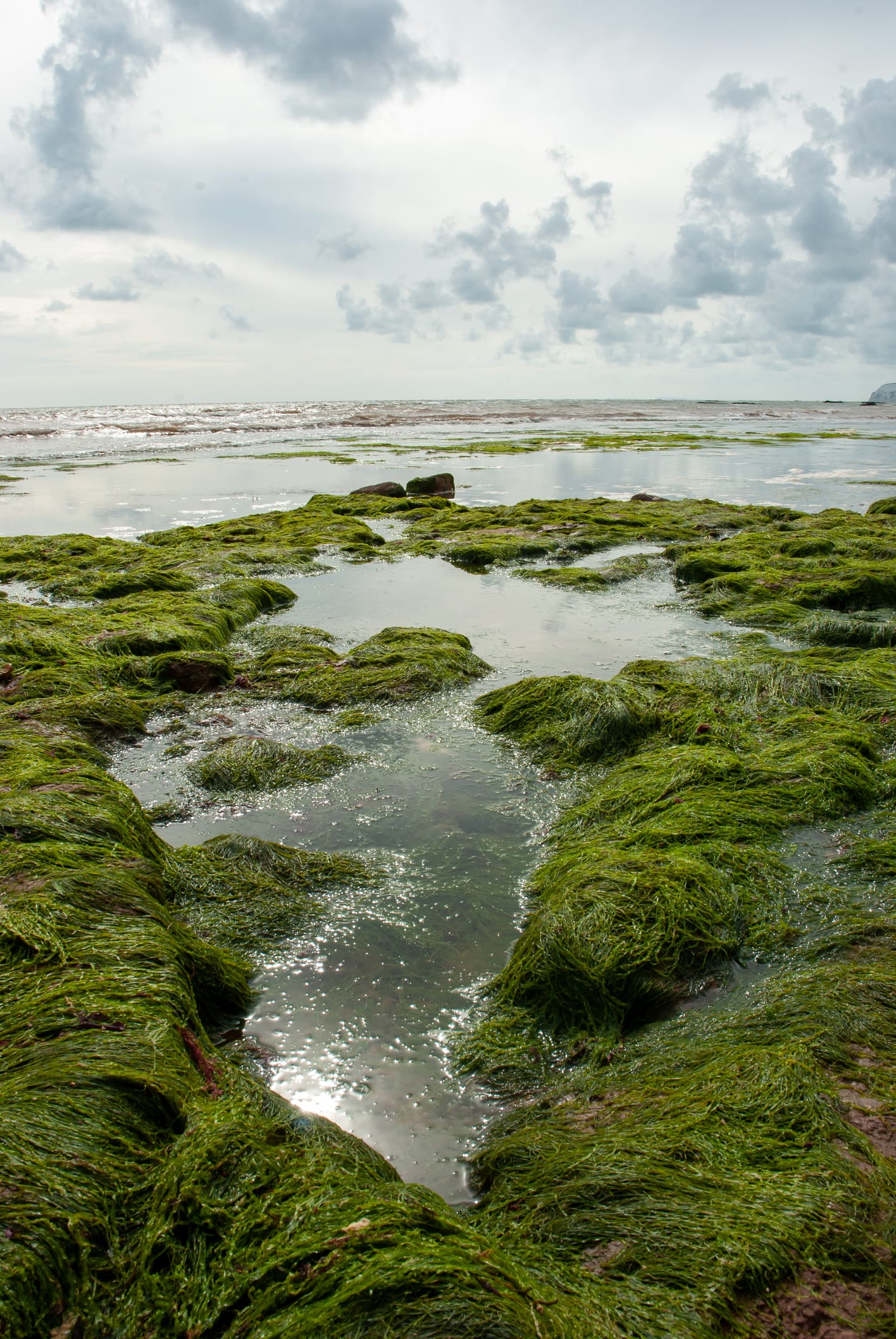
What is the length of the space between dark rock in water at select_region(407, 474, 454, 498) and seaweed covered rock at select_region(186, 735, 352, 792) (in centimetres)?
1331

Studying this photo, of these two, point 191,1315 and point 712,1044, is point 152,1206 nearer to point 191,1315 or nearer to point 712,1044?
point 191,1315

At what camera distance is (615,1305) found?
61.2 inches

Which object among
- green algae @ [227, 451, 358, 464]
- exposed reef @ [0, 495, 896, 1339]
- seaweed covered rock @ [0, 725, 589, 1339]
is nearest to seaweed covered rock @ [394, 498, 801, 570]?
exposed reef @ [0, 495, 896, 1339]

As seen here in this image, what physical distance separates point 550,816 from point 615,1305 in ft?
8.55

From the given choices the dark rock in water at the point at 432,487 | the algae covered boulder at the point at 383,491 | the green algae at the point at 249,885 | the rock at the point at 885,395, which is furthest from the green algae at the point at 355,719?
the rock at the point at 885,395

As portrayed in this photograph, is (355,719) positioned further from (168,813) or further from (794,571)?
(794,571)

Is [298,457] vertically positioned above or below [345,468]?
above

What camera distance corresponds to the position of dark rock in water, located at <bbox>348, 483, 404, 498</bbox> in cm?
1712

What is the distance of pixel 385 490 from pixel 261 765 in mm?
13505

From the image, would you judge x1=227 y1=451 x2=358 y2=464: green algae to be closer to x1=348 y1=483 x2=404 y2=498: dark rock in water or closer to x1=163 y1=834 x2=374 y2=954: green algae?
x1=348 y1=483 x2=404 y2=498: dark rock in water

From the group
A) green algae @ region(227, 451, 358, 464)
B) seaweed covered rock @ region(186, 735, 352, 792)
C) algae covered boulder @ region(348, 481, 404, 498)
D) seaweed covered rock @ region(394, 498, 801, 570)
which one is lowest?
seaweed covered rock @ region(186, 735, 352, 792)

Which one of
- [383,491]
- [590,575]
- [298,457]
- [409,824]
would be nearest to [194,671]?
[409,824]

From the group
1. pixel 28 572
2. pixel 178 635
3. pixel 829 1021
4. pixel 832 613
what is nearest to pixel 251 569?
pixel 28 572

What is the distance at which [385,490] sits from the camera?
1720cm
